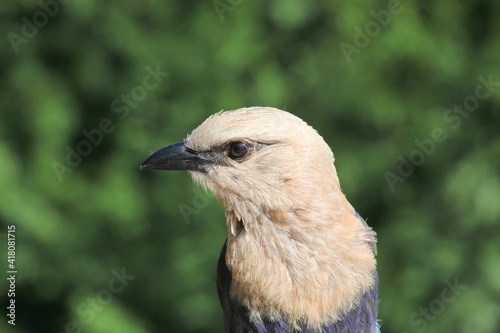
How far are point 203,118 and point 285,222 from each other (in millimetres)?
1730

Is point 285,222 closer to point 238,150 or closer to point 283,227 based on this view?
point 283,227

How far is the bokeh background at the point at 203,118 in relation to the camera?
4.41 metres

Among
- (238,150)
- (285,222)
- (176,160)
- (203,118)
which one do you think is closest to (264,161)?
(238,150)

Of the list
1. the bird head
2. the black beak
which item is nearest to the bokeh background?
the black beak

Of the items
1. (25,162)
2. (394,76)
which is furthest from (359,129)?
(25,162)

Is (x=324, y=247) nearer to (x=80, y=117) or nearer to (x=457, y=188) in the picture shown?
(x=457, y=188)

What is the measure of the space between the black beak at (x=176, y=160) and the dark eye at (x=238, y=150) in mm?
124

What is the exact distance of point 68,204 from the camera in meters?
4.57

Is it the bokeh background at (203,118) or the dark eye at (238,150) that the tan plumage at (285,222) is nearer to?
the dark eye at (238,150)

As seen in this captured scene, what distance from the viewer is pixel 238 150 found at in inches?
111

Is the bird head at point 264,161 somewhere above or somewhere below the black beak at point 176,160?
above

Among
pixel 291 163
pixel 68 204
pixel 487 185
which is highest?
pixel 487 185

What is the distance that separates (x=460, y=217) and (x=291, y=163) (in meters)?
1.94

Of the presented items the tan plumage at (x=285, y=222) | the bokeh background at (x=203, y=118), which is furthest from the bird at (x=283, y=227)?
the bokeh background at (x=203, y=118)
